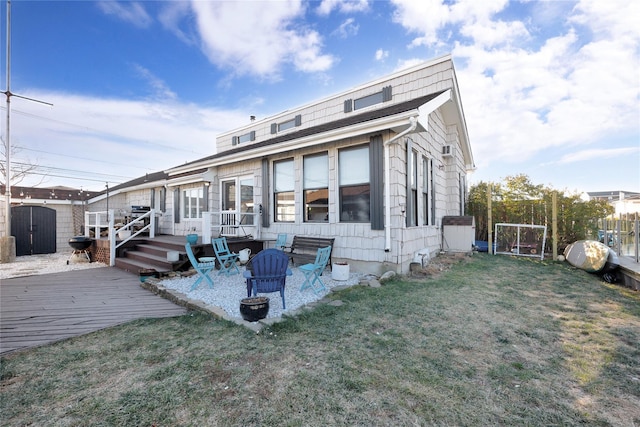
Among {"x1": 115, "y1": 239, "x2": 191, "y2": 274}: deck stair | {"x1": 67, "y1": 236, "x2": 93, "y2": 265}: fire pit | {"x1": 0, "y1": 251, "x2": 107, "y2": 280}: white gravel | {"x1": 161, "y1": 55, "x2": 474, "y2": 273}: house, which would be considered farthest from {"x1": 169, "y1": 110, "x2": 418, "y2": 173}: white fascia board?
{"x1": 0, "y1": 251, "x2": 107, "y2": 280}: white gravel

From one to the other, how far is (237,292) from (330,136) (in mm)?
3935

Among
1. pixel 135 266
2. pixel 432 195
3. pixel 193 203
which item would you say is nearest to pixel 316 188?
pixel 432 195

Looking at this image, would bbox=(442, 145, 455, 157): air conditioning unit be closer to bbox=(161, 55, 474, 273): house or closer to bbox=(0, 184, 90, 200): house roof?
bbox=(161, 55, 474, 273): house

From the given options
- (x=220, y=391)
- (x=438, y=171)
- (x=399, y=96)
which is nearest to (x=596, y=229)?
(x=438, y=171)

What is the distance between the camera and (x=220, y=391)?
6.91ft

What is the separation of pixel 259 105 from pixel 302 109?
409 cm

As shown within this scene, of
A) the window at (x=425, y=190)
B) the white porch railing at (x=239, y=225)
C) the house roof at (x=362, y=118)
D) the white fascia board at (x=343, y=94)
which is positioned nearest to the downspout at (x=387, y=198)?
the house roof at (x=362, y=118)

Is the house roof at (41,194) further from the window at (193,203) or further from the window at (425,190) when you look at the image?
the window at (425,190)

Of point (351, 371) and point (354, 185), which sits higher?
point (354, 185)

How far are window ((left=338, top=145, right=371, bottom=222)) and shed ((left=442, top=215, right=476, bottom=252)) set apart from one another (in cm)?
485

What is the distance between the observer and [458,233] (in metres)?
9.23

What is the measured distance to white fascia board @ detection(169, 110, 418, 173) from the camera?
527 cm

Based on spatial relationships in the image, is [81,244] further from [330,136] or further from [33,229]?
[330,136]

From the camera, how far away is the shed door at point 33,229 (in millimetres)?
11328
